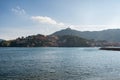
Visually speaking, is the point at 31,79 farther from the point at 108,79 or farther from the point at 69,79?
the point at 108,79

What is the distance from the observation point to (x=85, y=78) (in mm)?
41625

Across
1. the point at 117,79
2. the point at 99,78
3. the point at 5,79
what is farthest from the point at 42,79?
the point at 117,79

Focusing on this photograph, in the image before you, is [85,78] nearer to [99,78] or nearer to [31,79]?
[99,78]

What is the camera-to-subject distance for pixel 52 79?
135 ft

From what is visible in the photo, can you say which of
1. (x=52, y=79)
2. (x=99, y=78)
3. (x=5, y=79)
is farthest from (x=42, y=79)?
(x=99, y=78)

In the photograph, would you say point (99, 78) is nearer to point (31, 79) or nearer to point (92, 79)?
point (92, 79)

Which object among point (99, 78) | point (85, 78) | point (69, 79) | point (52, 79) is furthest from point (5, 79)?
point (99, 78)

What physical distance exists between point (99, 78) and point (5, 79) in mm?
18569

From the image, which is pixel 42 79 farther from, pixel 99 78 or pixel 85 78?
pixel 99 78

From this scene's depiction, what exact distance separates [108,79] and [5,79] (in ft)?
65.8

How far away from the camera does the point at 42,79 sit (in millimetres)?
41281

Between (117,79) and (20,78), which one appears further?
(20,78)

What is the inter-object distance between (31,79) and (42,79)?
2.19 m

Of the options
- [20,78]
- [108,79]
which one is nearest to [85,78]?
[108,79]
